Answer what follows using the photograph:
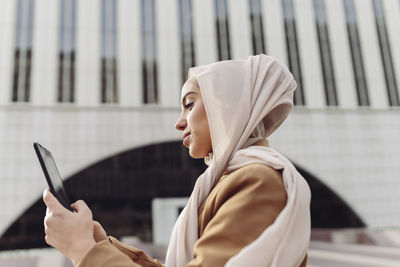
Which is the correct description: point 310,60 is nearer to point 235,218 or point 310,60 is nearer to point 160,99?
point 160,99

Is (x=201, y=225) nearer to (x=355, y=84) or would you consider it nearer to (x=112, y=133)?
(x=112, y=133)

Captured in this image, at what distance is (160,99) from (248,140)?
10.1 meters

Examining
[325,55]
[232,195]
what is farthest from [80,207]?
[325,55]

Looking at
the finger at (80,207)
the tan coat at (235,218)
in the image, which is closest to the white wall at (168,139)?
the finger at (80,207)

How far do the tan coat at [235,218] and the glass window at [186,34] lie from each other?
10.5 meters

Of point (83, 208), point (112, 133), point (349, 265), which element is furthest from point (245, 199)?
point (112, 133)

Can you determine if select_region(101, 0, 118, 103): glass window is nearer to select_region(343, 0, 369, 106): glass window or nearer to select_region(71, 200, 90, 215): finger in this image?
select_region(343, 0, 369, 106): glass window

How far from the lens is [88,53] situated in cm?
1072

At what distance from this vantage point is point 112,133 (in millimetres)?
10695

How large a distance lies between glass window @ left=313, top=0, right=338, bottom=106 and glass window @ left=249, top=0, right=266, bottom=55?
2.20 metres

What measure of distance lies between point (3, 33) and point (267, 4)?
9.11m

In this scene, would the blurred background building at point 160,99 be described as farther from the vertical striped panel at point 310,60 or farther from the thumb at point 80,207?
the thumb at point 80,207

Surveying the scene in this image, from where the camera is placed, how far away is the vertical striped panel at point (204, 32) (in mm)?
11266

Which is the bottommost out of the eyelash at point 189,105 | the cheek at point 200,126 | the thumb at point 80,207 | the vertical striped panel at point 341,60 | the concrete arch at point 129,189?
the concrete arch at point 129,189
